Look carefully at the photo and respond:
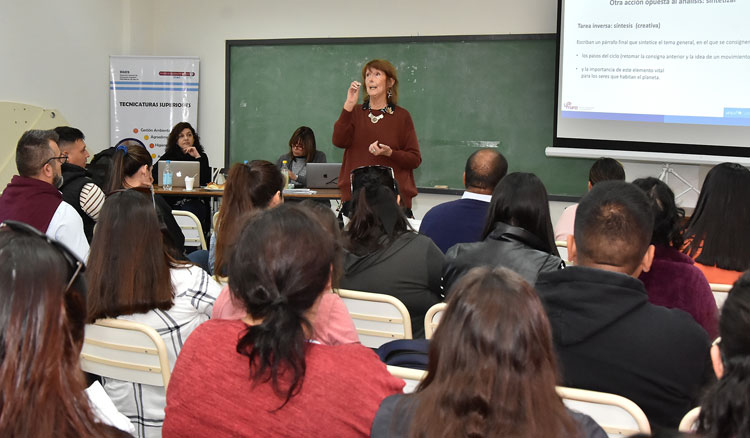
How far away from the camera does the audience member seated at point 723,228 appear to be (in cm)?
274

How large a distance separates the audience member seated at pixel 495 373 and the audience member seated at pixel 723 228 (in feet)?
6.26

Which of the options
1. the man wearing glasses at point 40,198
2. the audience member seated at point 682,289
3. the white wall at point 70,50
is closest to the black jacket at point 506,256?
the audience member seated at point 682,289

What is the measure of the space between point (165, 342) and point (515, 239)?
1.25m

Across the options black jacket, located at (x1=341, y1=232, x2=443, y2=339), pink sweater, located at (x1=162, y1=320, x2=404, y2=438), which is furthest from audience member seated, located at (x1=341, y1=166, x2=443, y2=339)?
pink sweater, located at (x1=162, y1=320, x2=404, y2=438)

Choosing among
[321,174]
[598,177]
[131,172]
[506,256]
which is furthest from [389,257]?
[321,174]

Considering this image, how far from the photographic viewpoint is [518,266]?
2439 millimetres

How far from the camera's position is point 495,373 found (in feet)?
3.56

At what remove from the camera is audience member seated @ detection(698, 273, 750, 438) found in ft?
3.01

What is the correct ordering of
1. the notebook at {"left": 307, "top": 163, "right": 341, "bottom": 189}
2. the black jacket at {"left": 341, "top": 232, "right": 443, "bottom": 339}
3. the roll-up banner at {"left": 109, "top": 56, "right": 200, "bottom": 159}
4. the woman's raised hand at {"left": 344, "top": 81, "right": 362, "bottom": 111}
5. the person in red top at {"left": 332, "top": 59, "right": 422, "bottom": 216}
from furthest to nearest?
the roll-up banner at {"left": 109, "top": 56, "right": 200, "bottom": 159} → the notebook at {"left": 307, "top": 163, "right": 341, "bottom": 189} → the person in red top at {"left": 332, "top": 59, "right": 422, "bottom": 216} → the woman's raised hand at {"left": 344, "top": 81, "right": 362, "bottom": 111} → the black jacket at {"left": 341, "top": 232, "right": 443, "bottom": 339}

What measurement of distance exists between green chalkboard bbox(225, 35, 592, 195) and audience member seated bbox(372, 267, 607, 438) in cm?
539

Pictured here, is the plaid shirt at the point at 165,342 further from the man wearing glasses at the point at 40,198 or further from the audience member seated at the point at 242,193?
the man wearing glasses at the point at 40,198

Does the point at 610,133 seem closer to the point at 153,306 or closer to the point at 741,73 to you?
the point at 741,73

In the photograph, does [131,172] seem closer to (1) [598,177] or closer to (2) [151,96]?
(1) [598,177]

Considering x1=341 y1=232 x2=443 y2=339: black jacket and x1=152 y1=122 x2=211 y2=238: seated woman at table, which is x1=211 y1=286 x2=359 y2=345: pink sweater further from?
x1=152 y1=122 x2=211 y2=238: seated woman at table
